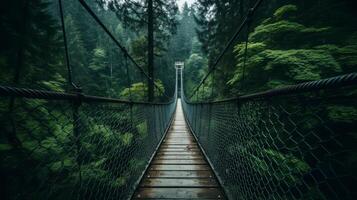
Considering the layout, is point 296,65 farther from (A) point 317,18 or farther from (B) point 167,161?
(B) point 167,161

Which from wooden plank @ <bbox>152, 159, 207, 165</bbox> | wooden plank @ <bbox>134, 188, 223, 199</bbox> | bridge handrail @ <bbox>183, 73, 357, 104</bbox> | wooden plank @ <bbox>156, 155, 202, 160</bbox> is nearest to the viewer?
bridge handrail @ <bbox>183, 73, 357, 104</bbox>

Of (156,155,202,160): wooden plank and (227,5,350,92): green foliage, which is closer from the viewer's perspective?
(227,5,350,92): green foliage

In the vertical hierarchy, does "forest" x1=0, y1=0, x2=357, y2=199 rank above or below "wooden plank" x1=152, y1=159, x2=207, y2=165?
above

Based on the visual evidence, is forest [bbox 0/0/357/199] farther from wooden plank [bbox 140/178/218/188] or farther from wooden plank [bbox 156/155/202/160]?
wooden plank [bbox 156/155/202/160]

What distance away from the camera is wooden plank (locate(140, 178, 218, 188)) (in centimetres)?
173

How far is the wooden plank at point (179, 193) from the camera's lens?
5.12ft

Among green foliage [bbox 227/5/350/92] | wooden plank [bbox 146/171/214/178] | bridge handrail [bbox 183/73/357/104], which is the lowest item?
wooden plank [bbox 146/171/214/178]

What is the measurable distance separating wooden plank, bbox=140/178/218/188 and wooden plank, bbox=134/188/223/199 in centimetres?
6

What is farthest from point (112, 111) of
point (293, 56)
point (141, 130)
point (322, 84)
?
point (293, 56)

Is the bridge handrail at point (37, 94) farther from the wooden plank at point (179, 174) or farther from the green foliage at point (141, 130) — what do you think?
the wooden plank at point (179, 174)

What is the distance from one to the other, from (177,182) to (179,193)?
19 centimetres

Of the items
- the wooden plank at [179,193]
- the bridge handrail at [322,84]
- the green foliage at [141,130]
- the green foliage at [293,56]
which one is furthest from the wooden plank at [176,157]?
the bridge handrail at [322,84]

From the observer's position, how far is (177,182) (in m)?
1.80

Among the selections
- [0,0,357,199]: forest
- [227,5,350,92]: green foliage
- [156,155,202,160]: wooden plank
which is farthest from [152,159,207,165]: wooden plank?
[227,5,350,92]: green foliage
